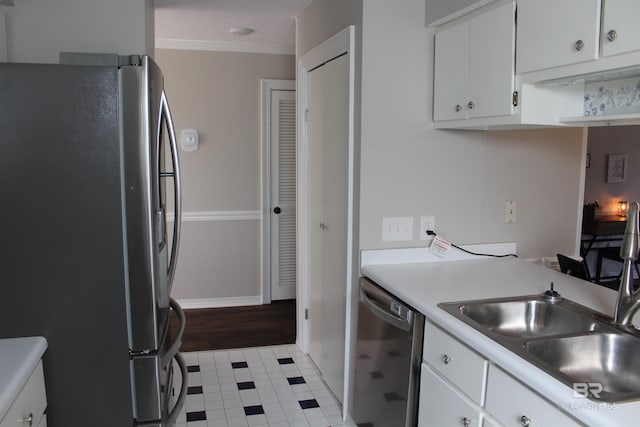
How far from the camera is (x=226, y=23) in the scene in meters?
3.88

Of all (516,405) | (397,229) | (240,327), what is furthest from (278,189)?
(516,405)

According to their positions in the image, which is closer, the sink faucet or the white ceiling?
the sink faucet

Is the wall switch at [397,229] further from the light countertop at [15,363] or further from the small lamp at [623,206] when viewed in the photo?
the small lamp at [623,206]

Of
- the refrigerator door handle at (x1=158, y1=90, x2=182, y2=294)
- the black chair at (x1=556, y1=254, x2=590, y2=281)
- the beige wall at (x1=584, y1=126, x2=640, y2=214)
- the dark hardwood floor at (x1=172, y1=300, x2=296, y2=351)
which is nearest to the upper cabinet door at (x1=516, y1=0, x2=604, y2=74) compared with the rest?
the black chair at (x1=556, y1=254, x2=590, y2=281)

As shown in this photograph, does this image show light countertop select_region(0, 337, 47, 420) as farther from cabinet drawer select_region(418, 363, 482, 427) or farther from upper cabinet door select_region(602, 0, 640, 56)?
upper cabinet door select_region(602, 0, 640, 56)

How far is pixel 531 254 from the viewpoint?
295 cm

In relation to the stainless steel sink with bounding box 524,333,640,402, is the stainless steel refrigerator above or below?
above

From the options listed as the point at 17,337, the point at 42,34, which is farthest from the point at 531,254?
the point at 42,34

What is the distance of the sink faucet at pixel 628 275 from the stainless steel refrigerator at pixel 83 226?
5.10 ft

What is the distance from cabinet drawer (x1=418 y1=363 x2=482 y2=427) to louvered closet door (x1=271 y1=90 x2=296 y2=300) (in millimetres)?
3091

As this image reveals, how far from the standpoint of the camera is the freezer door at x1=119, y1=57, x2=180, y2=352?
5.69 ft

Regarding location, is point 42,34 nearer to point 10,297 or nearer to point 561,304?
point 10,297

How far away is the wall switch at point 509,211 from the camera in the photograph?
2838 millimetres

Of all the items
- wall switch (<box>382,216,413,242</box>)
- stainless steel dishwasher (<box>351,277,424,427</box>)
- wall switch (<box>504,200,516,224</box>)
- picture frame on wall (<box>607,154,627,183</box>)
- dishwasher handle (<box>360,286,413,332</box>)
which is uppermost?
picture frame on wall (<box>607,154,627,183</box>)
